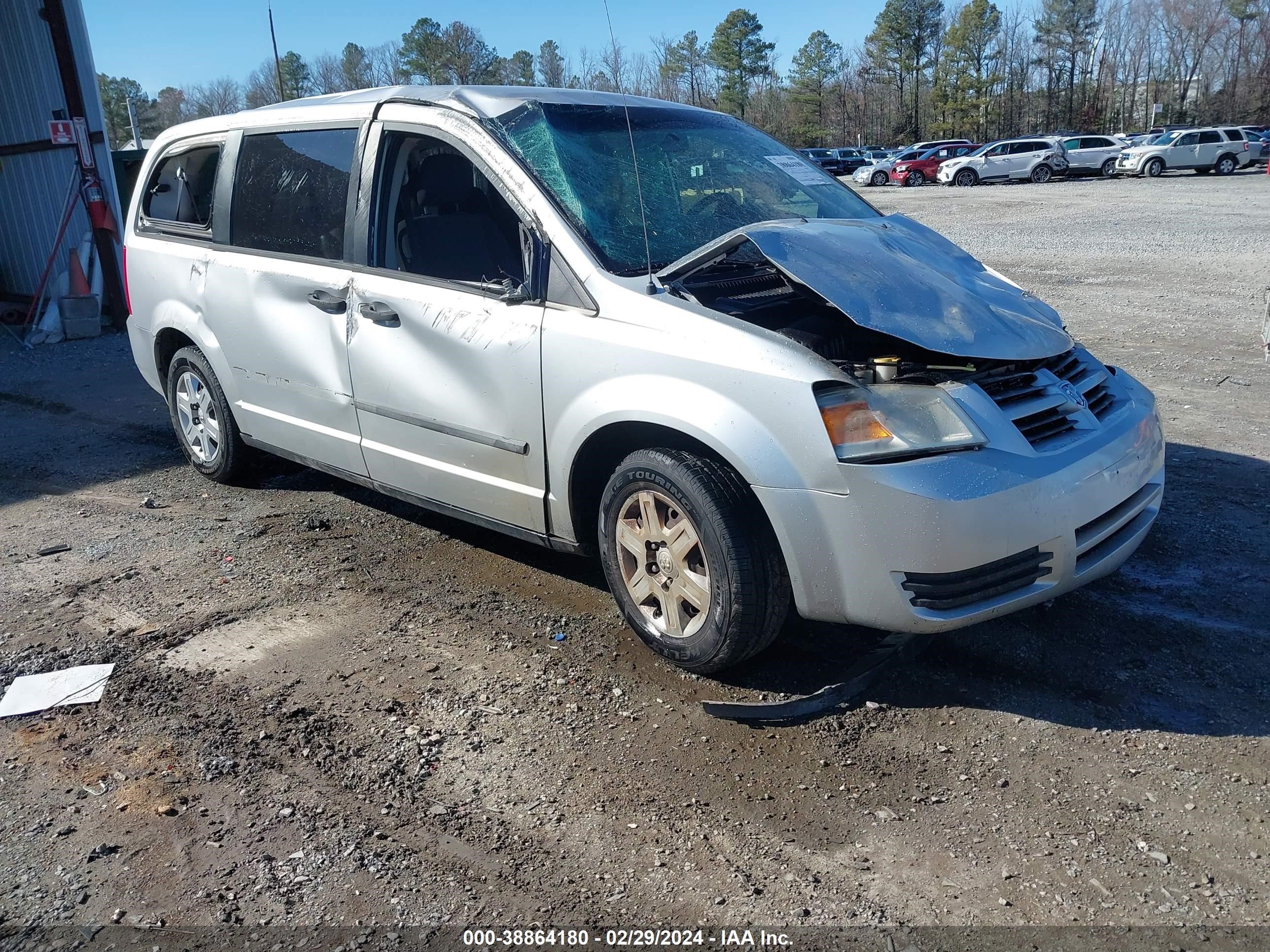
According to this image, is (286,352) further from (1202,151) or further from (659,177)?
(1202,151)

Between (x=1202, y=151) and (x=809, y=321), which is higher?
(x=809, y=321)

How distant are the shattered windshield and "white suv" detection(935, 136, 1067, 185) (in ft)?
117

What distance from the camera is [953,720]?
3.27 metres

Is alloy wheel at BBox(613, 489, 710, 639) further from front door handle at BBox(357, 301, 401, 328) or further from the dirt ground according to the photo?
front door handle at BBox(357, 301, 401, 328)

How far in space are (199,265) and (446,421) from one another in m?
2.04

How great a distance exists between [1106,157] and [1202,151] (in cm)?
313

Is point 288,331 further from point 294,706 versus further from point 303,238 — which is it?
point 294,706

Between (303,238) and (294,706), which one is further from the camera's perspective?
→ (303,238)

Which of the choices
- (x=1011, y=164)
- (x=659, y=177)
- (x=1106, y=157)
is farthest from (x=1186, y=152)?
(x=659, y=177)

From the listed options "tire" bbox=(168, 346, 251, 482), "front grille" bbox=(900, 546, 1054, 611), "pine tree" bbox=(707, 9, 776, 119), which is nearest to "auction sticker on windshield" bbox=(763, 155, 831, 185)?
"front grille" bbox=(900, 546, 1054, 611)

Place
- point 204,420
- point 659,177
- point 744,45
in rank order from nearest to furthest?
1. point 659,177
2. point 204,420
3. point 744,45

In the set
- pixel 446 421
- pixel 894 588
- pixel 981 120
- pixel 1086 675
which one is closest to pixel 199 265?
pixel 446 421

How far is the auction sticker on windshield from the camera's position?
15.2 feet

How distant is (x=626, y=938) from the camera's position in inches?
96.3
